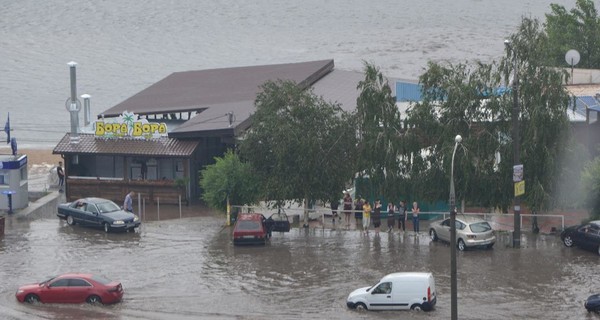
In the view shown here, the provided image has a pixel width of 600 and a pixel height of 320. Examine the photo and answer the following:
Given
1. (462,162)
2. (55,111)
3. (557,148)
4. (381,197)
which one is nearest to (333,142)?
(381,197)

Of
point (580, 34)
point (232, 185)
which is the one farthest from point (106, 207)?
point (580, 34)

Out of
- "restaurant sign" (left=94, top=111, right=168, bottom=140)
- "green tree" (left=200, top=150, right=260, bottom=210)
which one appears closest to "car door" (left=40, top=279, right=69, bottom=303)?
"green tree" (left=200, top=150, right=260, bottom=210)

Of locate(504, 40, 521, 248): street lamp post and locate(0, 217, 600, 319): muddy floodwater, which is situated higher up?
locate(504, 40, 521, 248): street lamp post

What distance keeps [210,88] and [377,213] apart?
101 ft

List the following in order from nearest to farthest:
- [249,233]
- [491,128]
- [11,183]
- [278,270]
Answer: [278,270]
[249,233]
[491,128]
[11,183]

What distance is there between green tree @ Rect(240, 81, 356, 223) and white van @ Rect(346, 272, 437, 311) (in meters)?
15.9

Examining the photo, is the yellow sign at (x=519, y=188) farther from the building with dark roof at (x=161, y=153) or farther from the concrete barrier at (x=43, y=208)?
the concrete barrier at (x=43, y=208)

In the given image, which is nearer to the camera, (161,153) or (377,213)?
(377,213)

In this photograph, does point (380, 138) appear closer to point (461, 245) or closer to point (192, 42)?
point (461, 245)

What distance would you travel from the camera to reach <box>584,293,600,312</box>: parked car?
3119 cm

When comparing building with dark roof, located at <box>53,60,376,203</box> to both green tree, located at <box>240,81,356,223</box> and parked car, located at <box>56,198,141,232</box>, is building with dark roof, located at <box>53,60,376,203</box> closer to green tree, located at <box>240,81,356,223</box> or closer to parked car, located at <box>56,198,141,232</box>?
green tree, located at <box>240,81,356,223</box>

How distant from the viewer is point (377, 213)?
46.8m

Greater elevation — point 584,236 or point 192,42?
point 192,42

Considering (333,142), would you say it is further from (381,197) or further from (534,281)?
(534,281)
